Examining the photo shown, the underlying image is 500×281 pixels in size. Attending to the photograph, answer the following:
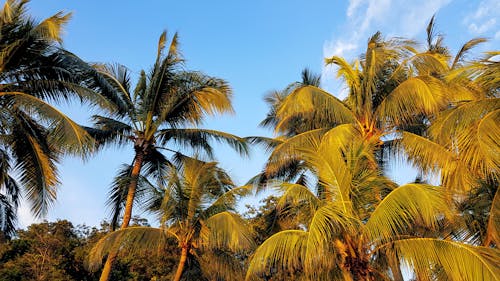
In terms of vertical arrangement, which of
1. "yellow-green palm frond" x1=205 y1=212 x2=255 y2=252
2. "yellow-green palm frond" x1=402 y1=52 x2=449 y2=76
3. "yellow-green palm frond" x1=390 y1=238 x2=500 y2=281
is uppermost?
"yellow-green palm frond" x1=402 y1=52 x2=449 y2=76

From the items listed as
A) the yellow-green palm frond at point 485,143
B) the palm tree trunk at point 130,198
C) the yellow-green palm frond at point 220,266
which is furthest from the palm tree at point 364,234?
the palm tree trunk at point 130,198

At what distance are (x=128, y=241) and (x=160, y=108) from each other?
4121 mm

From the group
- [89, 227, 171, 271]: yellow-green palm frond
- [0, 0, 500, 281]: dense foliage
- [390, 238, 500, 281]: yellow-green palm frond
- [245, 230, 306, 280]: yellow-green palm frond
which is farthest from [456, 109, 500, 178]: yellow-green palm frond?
[89, 227, 171, 271]: yellow-green palm frond

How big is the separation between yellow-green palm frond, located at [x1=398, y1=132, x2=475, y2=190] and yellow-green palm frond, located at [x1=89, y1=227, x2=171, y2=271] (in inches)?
275

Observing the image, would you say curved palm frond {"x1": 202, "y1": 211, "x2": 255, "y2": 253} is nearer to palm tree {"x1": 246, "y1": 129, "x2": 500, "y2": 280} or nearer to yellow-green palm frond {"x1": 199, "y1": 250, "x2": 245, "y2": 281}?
yellow-green palm frond {"x1": 199, "y1": 250, "x2": 245, "y2": 281}

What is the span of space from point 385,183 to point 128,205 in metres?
6.95

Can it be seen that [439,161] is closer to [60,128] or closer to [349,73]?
[349,73]

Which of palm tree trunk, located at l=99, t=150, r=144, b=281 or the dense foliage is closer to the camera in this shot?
the dense foliage

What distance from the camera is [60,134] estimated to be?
30.0 ft

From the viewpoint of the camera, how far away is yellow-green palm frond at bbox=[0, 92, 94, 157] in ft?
29.6

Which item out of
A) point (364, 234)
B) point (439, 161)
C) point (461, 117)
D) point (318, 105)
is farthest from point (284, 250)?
point (318, 105)

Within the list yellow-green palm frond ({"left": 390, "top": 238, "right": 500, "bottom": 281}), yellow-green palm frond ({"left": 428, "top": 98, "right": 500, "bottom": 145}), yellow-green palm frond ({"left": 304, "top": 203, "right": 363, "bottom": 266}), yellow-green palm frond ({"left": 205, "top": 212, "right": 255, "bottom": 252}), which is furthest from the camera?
yellow-green palm frond ({"left": 205, "top": 212, "right": 255, "bottom": 252})

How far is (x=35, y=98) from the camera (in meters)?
9.40

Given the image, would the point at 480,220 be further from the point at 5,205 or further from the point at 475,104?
the point at 5,205
